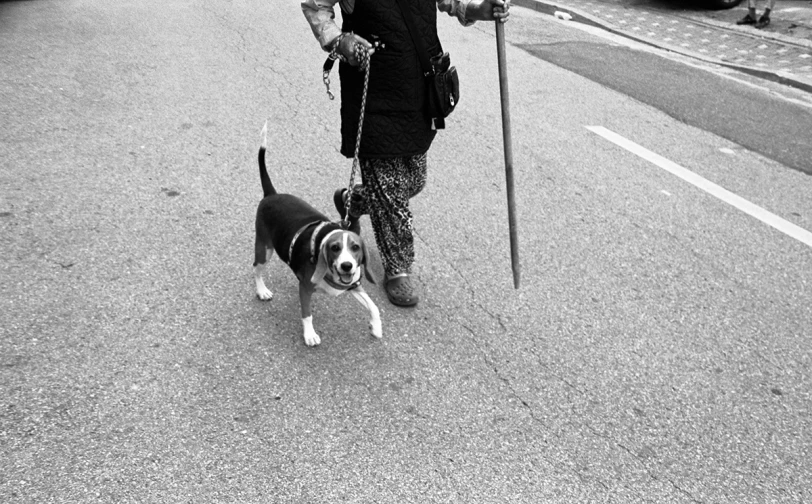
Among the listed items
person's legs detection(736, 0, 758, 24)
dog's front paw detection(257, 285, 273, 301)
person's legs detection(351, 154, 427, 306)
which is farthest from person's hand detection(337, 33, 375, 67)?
person's legs detection(736, 0, 758, 24)

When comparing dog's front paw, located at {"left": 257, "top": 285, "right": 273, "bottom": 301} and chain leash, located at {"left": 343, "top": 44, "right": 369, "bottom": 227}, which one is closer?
chain leash, located at {"left": 343, "top": 44, "right": 369, "bottom": 227}

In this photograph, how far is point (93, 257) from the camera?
407 cm

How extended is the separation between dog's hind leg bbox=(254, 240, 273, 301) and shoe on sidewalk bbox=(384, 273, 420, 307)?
24.1 inches

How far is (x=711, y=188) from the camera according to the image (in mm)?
5523

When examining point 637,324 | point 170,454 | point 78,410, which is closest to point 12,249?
point 78,410

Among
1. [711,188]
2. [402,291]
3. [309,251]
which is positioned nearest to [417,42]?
[309,251]

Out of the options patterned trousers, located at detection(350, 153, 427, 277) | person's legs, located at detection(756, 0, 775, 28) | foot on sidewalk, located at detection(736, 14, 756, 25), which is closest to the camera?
patterned trousers, located at detection(350, 153, 427, 277)

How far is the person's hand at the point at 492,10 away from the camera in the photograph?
11.0 feet

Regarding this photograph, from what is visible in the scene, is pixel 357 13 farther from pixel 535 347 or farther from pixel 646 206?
pixel 646 206

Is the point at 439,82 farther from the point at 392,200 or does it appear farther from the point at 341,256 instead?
the point at 341,256

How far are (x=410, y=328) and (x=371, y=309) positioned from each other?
32 centimetres

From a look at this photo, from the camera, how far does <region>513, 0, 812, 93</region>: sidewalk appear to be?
29.7 ft

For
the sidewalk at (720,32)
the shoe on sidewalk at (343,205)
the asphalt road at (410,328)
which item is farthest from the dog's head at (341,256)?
the sidewalk at (720,32)

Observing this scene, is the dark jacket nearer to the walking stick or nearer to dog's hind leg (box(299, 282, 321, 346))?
the walking stick
